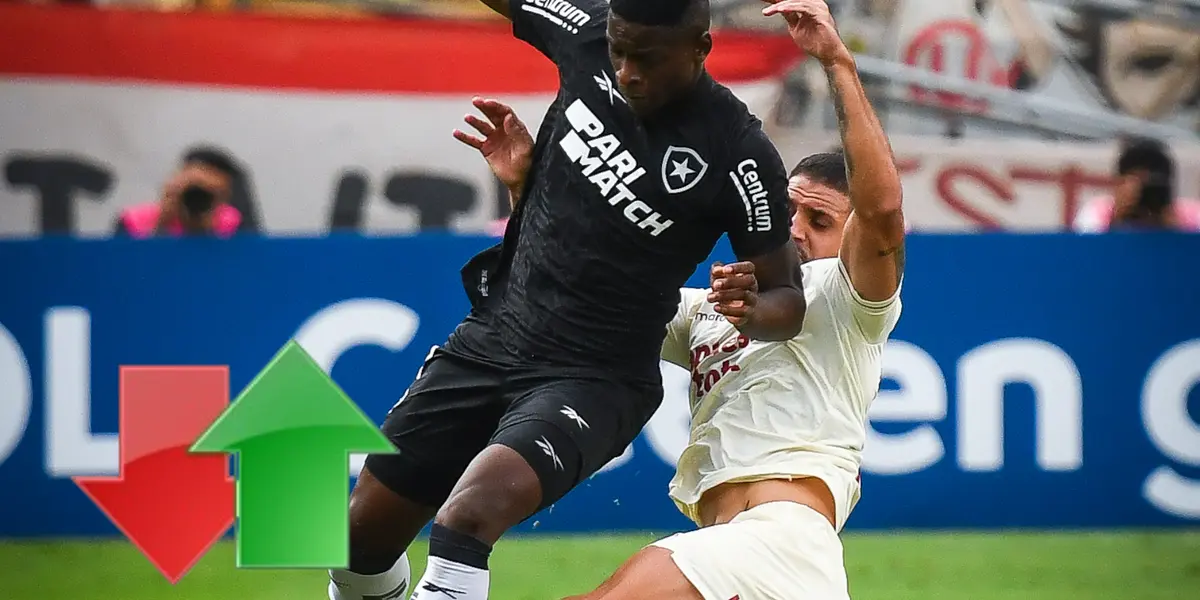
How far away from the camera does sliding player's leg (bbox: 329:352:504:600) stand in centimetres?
461

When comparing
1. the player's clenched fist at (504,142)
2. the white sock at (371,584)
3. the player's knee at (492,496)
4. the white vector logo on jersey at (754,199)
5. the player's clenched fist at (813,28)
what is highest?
the player's clenched fist at (813,28)

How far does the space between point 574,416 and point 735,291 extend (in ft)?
1.72

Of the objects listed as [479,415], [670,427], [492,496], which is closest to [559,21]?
[479,415]

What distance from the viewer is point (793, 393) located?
4.63 metres

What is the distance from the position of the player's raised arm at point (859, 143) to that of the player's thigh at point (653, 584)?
946 millimetres

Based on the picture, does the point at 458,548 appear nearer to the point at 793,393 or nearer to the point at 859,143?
the point at 793,393

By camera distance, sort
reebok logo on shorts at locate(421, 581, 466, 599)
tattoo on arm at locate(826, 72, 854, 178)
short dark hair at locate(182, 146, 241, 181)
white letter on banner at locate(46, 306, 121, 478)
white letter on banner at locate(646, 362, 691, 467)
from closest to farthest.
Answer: reebok logo on shorts at locate(421, 581, 466, 599)
tattoo on arm at locate(826, 72, 854, 178)
white letter on banner at locate(46, 306, 121, 478)
white letter on banner at locate(646, 362, 691, 467)
short dark hair at locate(182, 146, 241, 181)

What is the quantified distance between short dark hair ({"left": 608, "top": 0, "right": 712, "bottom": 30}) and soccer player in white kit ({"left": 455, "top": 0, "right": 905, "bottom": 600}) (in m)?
0.20

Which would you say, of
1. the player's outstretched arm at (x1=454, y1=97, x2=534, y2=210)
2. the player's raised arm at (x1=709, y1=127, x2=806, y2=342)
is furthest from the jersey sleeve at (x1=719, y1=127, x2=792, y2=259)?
the player's outstretched arm at (x1=454, y1=97, x2=534, y2=210)

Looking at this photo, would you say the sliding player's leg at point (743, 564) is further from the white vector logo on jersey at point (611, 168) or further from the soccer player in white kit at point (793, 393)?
the white vector logo on jersey at point (611, 168)

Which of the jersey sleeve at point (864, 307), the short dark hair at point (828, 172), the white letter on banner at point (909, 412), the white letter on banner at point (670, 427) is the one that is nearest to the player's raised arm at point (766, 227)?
the jersey sleeve at point (864, 307)

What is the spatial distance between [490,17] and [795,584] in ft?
25.4

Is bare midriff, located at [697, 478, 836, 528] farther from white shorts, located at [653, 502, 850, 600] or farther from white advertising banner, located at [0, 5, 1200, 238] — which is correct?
white advertising banner, located at [0, 5, 1200, 238]

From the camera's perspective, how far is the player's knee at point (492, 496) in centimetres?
408
